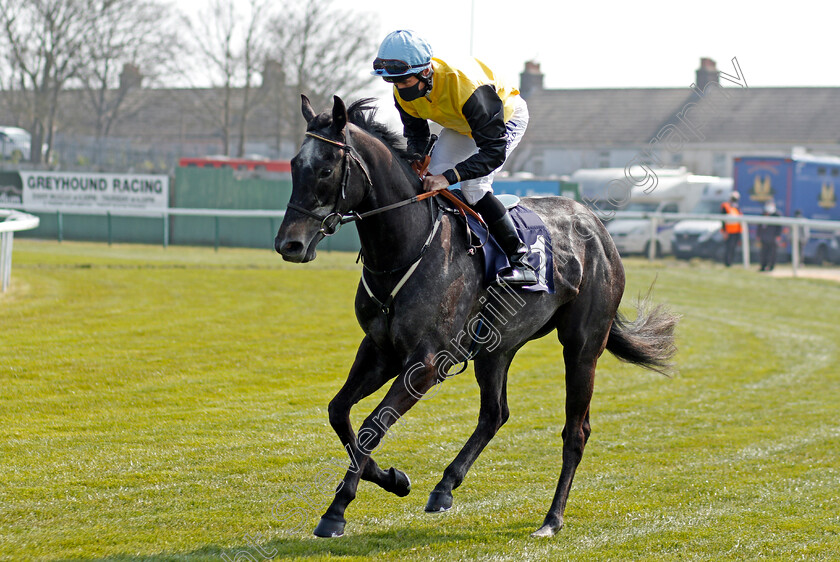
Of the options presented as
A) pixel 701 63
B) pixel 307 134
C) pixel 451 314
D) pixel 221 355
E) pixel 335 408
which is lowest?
pixel 221 355

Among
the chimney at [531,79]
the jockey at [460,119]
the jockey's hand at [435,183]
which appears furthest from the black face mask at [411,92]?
the chimney at [531,79]

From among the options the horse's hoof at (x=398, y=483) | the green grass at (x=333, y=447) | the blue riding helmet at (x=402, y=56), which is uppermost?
the blue riding helmet at (x=402, y=56)

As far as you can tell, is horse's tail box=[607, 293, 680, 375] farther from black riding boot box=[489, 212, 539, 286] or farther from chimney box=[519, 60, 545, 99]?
chimney box=[519, 60, 545, 99]

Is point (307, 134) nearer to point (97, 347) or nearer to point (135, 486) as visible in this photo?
point (135, 486)

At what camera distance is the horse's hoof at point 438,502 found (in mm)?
4816

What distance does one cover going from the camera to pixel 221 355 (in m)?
9.48

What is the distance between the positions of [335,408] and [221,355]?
17.1 ft

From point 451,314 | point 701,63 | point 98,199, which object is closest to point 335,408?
point 451,314

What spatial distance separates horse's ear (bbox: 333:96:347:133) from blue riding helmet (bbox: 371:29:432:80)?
13.6 inches

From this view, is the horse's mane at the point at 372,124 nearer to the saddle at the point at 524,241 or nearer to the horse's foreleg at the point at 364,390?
the saddle at the point at 524,241

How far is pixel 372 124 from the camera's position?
4711 mm

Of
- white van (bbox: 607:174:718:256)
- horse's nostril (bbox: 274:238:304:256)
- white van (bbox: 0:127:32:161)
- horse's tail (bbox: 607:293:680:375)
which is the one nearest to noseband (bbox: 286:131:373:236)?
horse's nostril (bbox: 274:238:304:256)

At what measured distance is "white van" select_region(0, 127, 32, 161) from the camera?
31234 millimetres

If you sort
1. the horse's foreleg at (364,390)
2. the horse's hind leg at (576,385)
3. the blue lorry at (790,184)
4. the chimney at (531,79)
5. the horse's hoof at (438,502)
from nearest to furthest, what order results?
the horse's foreleg at (364,390)
the horse's hoof at (438,502)
the horse's hind leg at (576,385)
the blue lorry at (790,184)
the chimney at (531,79)
